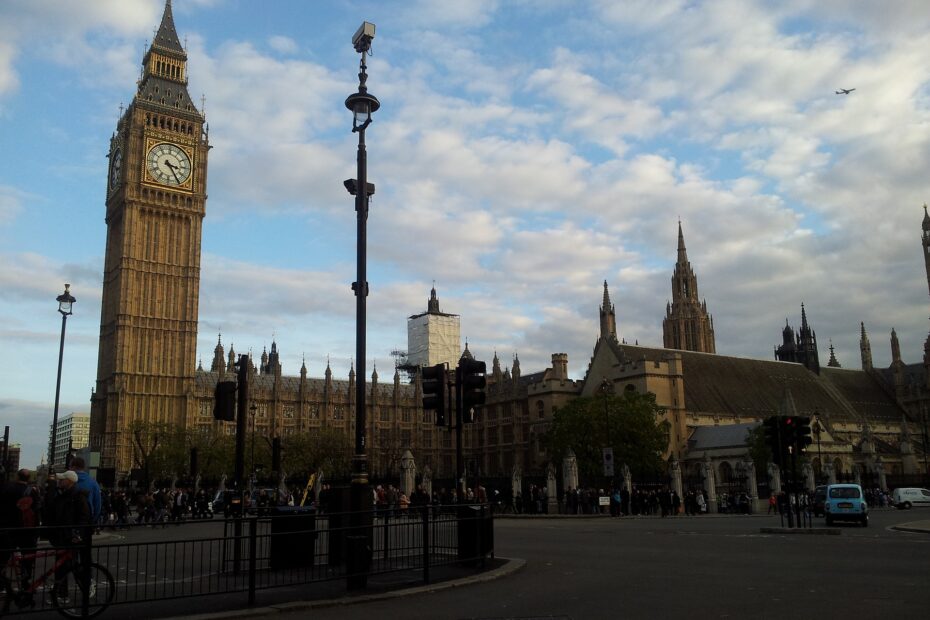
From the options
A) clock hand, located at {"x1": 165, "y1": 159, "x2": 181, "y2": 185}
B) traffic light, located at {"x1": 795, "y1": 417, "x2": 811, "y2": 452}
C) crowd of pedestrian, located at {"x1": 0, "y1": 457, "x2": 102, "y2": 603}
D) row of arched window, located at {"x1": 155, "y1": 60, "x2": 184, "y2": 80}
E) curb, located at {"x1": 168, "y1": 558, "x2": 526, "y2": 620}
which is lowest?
curb, located at {"x1": 168, "y1": 558, "x2": 526, "y2": 620}

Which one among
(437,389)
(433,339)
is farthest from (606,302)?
(437,389)

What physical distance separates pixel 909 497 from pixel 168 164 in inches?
2926

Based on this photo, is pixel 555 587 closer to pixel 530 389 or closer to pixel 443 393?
pixel 443 393

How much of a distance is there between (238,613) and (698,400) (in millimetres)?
61726

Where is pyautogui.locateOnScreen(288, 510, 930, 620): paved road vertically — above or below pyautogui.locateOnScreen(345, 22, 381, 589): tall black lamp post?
below

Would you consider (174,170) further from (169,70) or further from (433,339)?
(433,339)

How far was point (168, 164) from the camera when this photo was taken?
281 feet

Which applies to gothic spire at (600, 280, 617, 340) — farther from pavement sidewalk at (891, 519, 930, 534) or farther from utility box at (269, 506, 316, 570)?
utility box at (269, 506, 316, 570)

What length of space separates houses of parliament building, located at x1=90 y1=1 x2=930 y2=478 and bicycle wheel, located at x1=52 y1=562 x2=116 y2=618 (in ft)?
188

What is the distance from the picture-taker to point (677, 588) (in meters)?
10.6

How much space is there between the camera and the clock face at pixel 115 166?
282 feet

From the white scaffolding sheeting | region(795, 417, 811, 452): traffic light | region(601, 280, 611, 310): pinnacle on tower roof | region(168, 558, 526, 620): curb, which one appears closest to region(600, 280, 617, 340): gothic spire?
region(601, 280, 611, 310): pinnacle on tower roof


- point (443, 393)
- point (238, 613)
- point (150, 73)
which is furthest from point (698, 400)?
point (150, 73)

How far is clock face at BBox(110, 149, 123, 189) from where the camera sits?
85.9 metres
